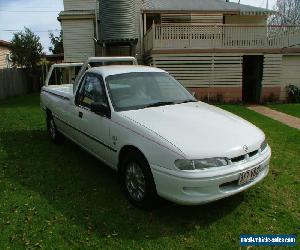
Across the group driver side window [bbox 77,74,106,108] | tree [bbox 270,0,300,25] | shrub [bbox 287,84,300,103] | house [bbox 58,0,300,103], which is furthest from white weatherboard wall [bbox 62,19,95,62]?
tree [bbox 270,0,300,25]

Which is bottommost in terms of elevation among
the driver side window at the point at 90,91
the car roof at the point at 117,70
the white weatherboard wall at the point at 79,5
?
the driver side window at the point at 90,91

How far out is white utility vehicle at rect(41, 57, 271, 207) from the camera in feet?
12.9

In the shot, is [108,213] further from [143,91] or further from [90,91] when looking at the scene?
[90,91]

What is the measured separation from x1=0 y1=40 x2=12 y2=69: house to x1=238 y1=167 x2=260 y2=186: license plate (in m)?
25.8

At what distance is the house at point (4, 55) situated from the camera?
26.8 metres

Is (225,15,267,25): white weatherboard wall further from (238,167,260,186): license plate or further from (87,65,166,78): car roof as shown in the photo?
(238,167,260,186): license plate

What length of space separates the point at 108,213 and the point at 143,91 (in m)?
1.95

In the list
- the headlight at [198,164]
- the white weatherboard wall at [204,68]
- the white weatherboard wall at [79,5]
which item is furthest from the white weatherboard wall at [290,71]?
the headlight at [198,164]

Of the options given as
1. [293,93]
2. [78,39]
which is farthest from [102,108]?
[78,39]

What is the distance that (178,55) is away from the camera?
1636cm

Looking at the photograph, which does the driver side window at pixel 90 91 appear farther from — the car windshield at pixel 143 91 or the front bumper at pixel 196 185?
the front bumper at pixel 196 185

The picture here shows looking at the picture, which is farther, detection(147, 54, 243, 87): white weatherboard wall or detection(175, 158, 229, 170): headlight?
detection(147, 54, 243, 87): white weatherboard wall

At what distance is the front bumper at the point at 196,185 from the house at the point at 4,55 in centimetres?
2562

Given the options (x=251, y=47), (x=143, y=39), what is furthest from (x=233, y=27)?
(x=143, y=39)
